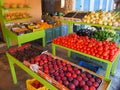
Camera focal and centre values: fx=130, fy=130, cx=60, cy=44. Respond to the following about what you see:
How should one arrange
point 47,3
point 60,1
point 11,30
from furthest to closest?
point 47,3 → point 60,1 → point 11,30

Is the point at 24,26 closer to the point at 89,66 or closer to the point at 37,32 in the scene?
the point at 37,32

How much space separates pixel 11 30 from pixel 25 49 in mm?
1811

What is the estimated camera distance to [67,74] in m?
1.71

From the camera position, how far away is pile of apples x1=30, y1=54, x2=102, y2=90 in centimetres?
153

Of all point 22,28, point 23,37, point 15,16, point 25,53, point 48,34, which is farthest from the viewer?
point 48,34

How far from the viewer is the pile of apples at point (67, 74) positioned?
5.02 ft

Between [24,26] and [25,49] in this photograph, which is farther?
[24,26]

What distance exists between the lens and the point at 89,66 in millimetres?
3014

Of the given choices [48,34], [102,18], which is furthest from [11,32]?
[102,18]

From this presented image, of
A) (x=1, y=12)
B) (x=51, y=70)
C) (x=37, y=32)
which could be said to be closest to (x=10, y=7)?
(x=1, y=12)

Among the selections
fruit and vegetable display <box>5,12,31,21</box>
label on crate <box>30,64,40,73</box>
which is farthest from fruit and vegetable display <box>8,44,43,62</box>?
fruit and vegetable display <box>5,12,31,21</box>

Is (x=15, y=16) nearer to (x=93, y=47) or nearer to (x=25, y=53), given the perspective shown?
(x=25, y=53)

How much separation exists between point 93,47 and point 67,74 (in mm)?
1177

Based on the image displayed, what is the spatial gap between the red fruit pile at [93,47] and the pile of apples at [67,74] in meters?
0.81
